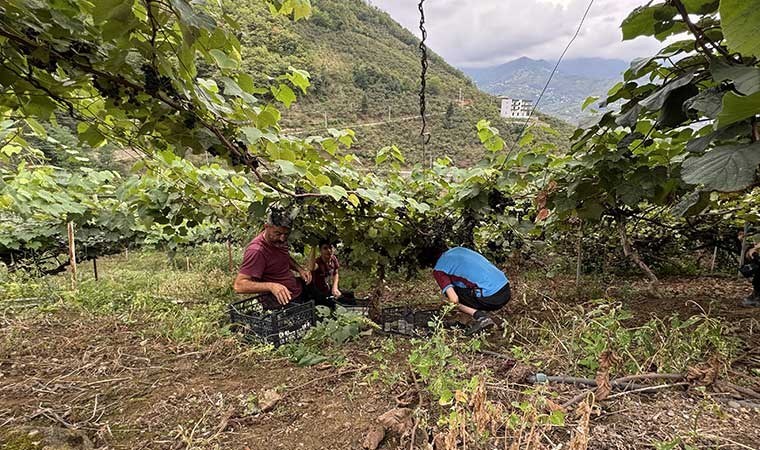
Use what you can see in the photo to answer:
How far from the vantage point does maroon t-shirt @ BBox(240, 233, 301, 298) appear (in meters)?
3.79

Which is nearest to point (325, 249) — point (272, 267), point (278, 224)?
point (272, 267)

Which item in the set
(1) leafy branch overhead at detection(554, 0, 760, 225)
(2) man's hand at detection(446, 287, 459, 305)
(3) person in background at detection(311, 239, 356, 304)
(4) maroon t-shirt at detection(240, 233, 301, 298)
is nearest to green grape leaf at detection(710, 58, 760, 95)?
(1) leafy branch overhead at detection(554, 0, 760, 225)

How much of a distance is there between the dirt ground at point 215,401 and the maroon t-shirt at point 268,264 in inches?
38.4

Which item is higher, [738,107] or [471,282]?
[738,107]

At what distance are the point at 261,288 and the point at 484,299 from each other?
2105 millimetres

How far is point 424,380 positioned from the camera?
6.82 feet

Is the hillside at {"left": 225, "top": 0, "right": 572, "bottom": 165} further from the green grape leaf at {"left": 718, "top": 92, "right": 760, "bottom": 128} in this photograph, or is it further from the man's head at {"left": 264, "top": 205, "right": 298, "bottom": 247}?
the green grape leaf at {"left": 718, "top": 92, "right": 760, "bottom": 128}

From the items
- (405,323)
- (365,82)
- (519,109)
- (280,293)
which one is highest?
(365,82)

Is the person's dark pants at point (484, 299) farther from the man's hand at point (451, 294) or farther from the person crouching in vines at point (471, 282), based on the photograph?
the man's hand at point (451, 294)

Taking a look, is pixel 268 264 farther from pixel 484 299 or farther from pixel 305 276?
pixel 484 299

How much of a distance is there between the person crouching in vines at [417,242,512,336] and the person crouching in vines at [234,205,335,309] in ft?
4.53

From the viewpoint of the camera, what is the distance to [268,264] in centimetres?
394

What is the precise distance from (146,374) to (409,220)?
7.67ft

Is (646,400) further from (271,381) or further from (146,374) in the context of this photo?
(146,374)
